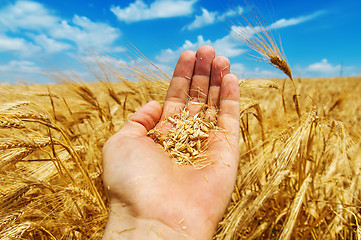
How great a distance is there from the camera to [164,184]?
1.51 m

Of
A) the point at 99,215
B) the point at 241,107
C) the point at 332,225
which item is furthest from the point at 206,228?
the point at 332,225

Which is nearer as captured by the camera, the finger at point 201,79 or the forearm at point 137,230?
the forearm at point 137,230

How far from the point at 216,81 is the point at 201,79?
0.48ft

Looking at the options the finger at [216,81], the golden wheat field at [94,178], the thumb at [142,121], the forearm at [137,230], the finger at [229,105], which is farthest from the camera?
the finger at [216,81]

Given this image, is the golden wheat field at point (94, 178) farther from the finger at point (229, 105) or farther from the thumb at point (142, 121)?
the thumb at point (142, 121)

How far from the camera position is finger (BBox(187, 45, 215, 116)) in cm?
229

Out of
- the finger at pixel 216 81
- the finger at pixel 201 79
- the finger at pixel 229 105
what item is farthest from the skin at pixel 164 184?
the finger at pixel 201 79

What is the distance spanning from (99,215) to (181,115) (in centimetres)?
112

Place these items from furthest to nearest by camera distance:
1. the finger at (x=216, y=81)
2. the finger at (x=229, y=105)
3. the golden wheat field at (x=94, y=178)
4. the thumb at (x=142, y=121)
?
the finger at (x=216, y=81)
the finger at (x=229, y=105)
the thumb at (x=142, y=121)
the golden wheat field at (x=94, y=178)

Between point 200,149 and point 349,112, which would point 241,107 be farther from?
point 349,112

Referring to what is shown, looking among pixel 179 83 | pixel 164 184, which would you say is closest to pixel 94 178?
pixel 164 184

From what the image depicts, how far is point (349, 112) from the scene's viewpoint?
19.1 feet

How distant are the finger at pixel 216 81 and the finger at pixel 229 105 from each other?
155 mm

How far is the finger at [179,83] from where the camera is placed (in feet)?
7.59
